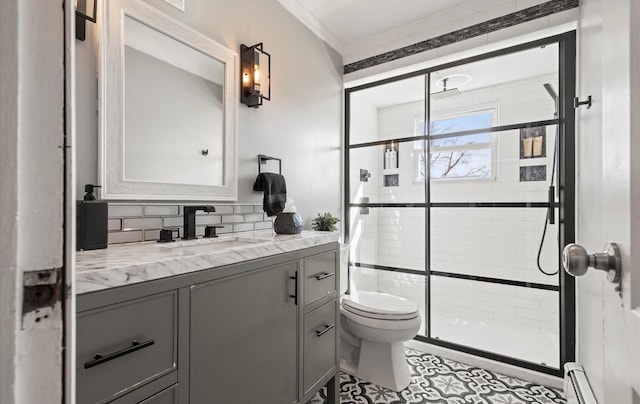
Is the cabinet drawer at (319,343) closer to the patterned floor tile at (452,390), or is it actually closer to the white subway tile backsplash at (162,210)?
the patterned floor tile at (452,390)

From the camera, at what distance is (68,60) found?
0.33m

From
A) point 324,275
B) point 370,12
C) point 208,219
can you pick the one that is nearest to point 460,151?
point 370,12

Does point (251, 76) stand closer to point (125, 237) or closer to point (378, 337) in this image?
point (125, 237)

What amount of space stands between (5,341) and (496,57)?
2.80 m

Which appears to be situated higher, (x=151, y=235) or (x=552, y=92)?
(x=552, y=92)

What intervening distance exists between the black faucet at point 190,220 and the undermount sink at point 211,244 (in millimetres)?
48

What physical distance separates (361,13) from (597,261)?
2.39m

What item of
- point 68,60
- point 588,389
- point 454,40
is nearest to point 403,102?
point 454,40

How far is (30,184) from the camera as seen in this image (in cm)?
29

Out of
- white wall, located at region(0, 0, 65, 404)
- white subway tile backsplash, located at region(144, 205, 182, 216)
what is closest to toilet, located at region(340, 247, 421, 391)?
white subway tile backsplash, located at region(144, 205, 182, 216)

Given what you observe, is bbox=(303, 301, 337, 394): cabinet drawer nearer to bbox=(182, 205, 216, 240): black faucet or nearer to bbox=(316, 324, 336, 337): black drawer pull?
bbox=(316, 324, 336, 337): black drawer pull

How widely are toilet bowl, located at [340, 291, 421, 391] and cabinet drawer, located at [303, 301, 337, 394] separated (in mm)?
291

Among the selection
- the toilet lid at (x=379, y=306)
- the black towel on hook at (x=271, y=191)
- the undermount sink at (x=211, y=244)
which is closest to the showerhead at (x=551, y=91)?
the toilet lid at (x=379, y=306)

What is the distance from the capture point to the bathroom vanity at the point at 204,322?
0.81 m
